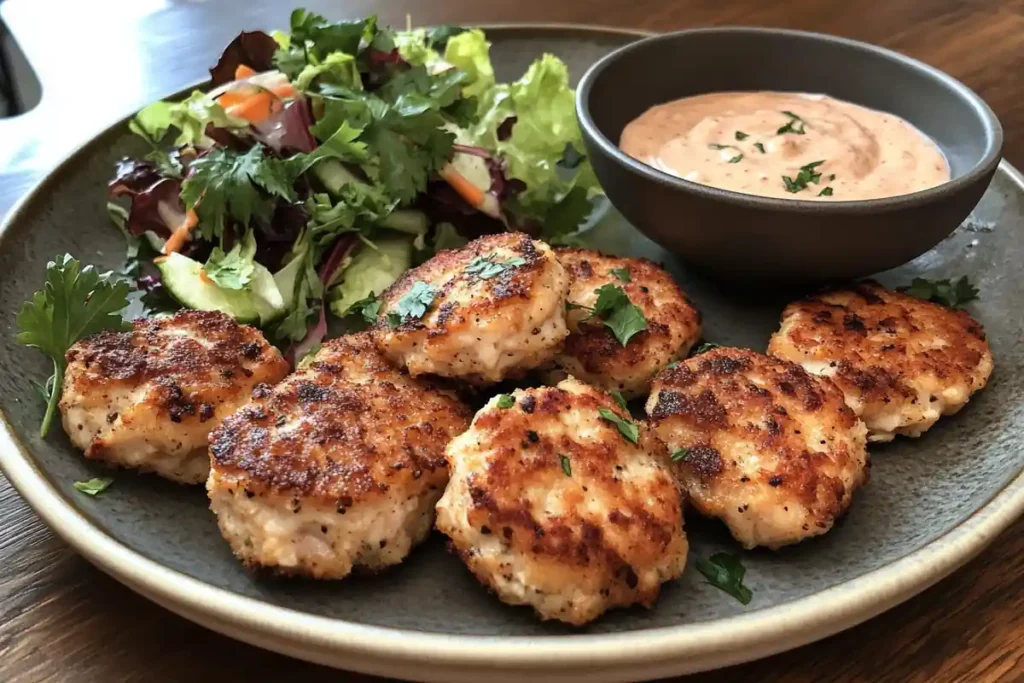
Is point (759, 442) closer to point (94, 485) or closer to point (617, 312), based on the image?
point (617, 312)

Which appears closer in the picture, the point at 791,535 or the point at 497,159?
the point at 791,535

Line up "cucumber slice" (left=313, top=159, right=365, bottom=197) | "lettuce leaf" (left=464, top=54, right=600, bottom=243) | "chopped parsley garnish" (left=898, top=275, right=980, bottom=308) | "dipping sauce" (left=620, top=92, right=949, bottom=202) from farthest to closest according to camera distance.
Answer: "lettuce leaf" (left=464, top=54, right=600, bottom=243)
"cucumber slice" (left=313, top=159, right=365, bottom=197)
"dipping sauce" (left=620, top=92, right=949, bottom=202)
"chopped parsley garnish" (left=898, top=275, right=980, bottom=308)

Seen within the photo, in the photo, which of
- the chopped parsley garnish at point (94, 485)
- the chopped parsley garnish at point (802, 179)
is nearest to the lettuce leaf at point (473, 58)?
the chopped parsley garnish at point (802, 179)

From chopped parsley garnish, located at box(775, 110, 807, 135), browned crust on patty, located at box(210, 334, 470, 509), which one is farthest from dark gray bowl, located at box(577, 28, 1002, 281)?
browned crust on patty, located at box(210, 334, 470, 509)

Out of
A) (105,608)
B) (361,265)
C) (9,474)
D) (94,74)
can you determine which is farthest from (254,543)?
(94,74)

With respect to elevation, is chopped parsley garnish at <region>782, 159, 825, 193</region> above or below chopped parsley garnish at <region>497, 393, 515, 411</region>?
below

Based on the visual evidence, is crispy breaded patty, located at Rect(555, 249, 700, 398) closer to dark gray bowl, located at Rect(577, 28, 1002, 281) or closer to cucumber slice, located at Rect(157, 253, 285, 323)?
dark gray bowl, located at Rect(577, 28, 1002, 281)

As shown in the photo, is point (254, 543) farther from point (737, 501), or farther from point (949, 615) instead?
point (949, 615)
